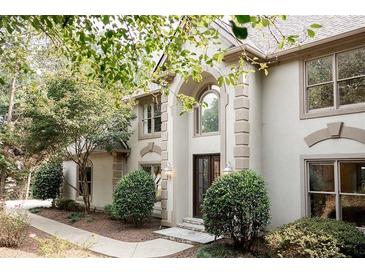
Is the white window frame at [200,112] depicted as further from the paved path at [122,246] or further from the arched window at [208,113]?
the paved path at [122,246]

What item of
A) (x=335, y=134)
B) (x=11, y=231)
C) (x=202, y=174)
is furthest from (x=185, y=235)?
(x=335, y=134)

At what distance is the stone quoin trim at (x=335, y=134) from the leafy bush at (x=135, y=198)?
4.00 m

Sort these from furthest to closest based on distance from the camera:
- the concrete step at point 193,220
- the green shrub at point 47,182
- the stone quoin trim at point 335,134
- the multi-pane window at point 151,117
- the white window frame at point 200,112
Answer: the green shrub at point 47,182 < the multi-pane window at point 151,117 < the white window frame at point 200,112 < the concrete step at point 193,220 < the stone quoin trim at point 335,134

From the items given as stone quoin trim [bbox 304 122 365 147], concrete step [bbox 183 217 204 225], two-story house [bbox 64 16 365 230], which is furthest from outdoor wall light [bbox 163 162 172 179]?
stone quoin trim [bbox 304 122 365 147]

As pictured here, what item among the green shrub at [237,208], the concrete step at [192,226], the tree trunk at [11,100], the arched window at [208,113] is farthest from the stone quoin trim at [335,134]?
the tree trunk at [11,100]

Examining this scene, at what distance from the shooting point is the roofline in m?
5.12

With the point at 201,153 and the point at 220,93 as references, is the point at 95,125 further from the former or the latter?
the point at 220,93

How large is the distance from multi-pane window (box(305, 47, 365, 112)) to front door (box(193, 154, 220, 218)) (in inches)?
95.2

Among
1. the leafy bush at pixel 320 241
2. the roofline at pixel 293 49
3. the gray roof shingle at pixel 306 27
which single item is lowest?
the leafy bush at pixel 320 241

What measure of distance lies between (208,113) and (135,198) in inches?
108

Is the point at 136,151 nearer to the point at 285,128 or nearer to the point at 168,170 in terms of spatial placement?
the point at 168,170

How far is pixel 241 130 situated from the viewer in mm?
6129

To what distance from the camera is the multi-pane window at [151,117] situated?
889 centimetres
